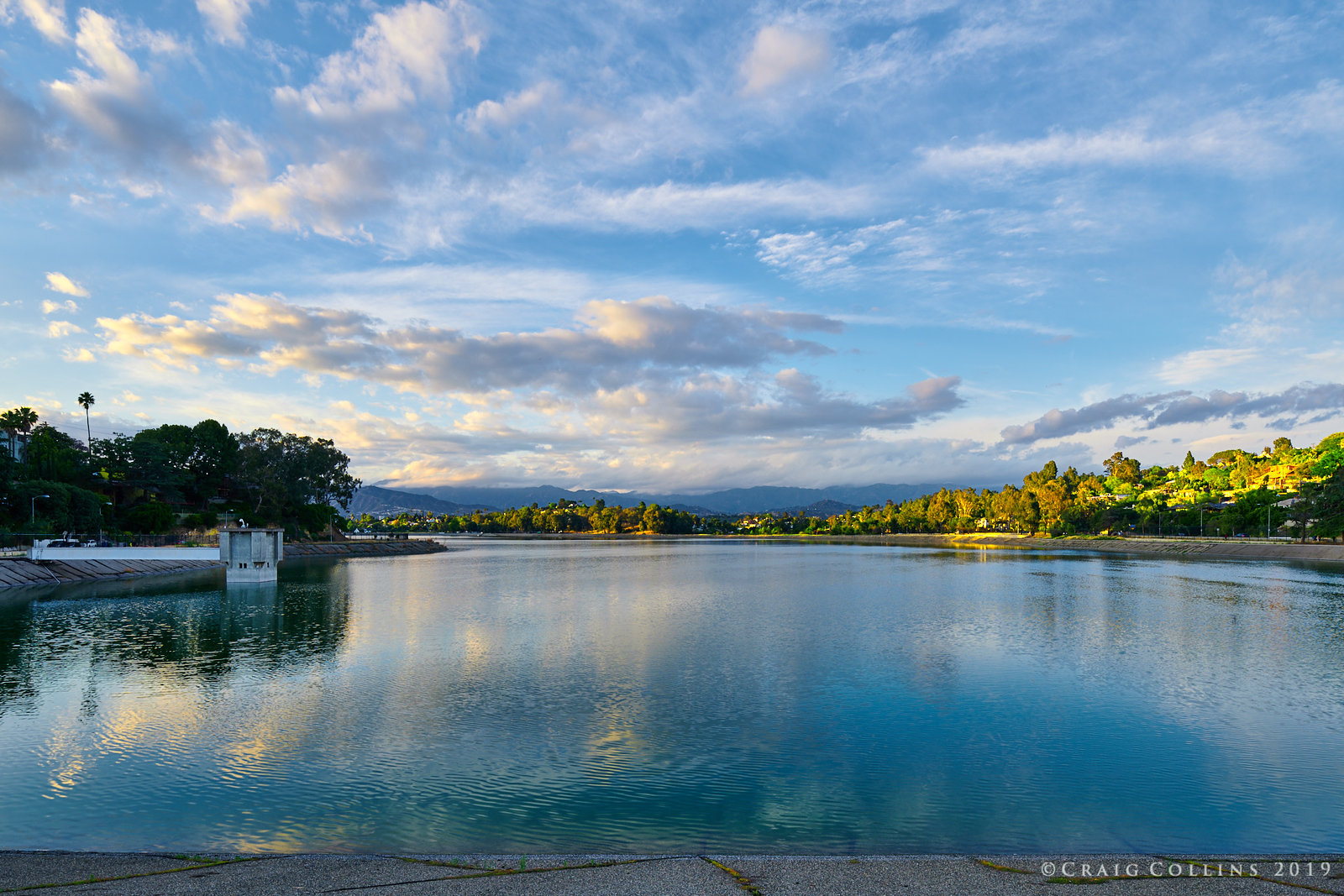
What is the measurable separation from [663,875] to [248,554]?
225ft

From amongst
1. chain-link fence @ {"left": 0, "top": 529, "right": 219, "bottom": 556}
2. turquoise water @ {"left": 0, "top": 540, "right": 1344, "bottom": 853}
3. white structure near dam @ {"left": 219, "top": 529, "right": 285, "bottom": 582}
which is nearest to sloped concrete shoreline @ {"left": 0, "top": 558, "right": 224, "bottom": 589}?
chain-link fence @ {"left": 0, "top": 529, "right": 219, "bottom": 556}

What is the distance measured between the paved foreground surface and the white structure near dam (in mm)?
62488

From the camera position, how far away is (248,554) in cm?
6519

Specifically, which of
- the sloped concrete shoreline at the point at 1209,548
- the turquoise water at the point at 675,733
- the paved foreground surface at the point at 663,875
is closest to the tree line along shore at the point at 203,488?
the sloped concrete shoreline at the point at 1209,548

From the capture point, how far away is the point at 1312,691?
21562 mm

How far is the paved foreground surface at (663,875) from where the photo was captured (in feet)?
25.3

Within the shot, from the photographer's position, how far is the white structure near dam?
64.2 meters

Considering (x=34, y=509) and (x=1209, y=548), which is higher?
(x=34, y=509)

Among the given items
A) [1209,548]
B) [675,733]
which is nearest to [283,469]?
[675,733]

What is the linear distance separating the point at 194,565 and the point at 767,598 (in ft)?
212

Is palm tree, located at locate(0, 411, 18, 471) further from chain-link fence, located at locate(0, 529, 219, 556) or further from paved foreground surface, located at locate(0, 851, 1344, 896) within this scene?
paved foreground surface, located at locate(0, 851, 1344, 896)

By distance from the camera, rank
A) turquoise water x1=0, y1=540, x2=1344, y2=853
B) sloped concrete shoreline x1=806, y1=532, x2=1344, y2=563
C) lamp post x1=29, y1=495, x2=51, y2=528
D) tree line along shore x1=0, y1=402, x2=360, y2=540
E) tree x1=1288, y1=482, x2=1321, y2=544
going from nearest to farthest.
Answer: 1. turquoise water x1=0, y1=540, x2=1344, y2=853
2. lamp post x1=29, y1=495, x2=51, y2=528
3. tree line along shore x1=0, y1=402, x2=360, y2=540
4. sloped concrete shoreline x1=806, y1=532, x2=1344, y2=563
5. tree x1=1288, y1=482, x2=1321, y2=544

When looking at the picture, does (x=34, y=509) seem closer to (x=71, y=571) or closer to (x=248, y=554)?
(x=71, y=571)

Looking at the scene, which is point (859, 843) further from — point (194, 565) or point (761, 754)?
point (194, 565)
